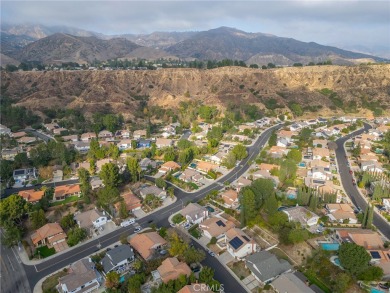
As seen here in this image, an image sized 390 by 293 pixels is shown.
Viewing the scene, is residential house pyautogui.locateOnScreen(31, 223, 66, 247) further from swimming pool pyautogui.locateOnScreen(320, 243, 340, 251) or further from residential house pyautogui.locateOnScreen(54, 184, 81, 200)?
swimming pool pyautogui.locateOnScreen(320, 243, 340, 251)

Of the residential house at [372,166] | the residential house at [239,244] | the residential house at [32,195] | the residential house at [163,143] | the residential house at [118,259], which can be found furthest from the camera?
the residential house at [163,143]

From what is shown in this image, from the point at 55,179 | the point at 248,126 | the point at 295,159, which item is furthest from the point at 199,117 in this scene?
the point at 55,179

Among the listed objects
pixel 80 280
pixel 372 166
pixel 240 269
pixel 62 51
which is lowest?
pixel 240 269

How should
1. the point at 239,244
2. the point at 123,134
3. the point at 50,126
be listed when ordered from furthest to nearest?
the point at 50,126 < the point at 123,134 < the point at 239,244

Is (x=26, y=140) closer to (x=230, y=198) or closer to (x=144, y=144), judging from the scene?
(x=144, y=144)

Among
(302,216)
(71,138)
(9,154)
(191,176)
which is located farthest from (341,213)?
(9,154)

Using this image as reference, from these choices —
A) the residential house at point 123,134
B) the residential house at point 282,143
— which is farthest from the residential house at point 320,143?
the residential house at point 123,134

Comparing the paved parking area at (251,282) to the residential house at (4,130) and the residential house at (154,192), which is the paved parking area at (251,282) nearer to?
the residential house at (154,192)
